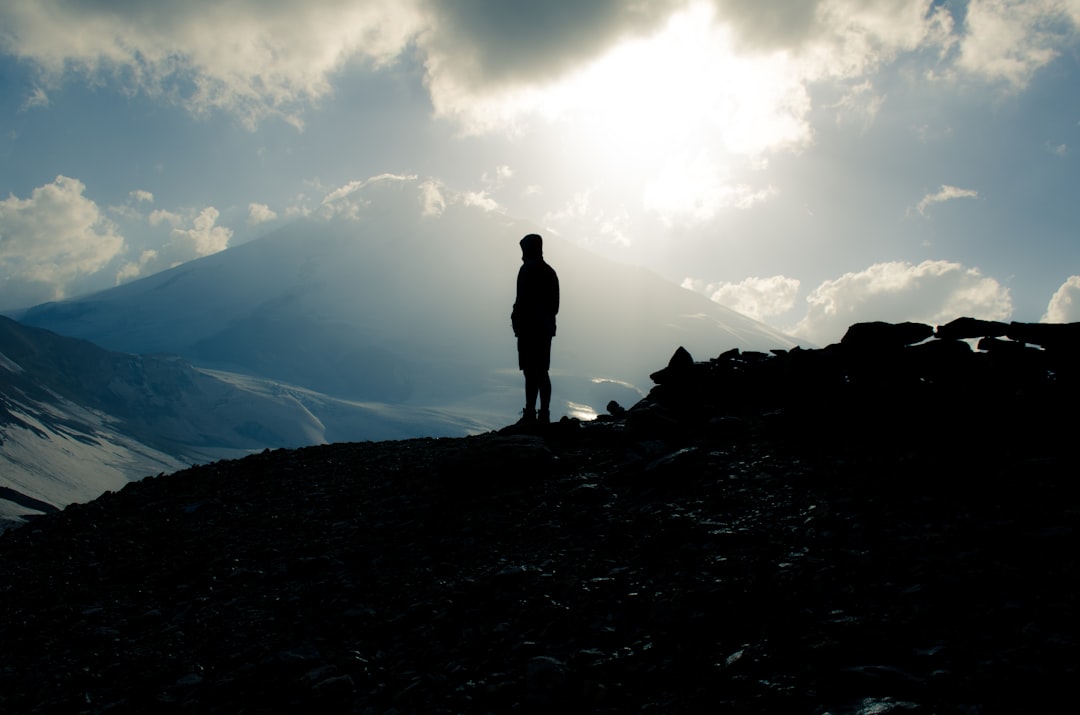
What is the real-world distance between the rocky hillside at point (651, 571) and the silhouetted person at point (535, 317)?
226cm

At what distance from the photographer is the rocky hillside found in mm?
4621

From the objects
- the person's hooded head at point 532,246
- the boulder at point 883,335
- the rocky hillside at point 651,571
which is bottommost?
the rocky hillside at point 651,571

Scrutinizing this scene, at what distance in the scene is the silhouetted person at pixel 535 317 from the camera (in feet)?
46.4

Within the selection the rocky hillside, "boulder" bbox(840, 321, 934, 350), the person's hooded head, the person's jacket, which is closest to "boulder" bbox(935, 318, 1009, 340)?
the rocky hillside

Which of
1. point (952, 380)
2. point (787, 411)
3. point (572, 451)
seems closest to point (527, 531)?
point (572, 451)

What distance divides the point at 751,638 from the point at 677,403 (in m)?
8.07

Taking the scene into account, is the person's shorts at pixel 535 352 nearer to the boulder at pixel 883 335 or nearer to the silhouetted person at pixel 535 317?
the silhouetted person at pixel 535 317

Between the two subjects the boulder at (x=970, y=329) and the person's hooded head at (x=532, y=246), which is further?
the person's hooded head at (x=532, y=246)

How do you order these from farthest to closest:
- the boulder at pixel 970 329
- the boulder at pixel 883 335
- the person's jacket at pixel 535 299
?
the person's jacket at pixel 535 299, the boulder at pixel 883 335, the boulder at pixel 970 329

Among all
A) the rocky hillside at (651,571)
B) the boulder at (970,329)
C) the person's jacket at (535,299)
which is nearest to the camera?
the rocky hillside at (651,571)

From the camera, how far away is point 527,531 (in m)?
8.65

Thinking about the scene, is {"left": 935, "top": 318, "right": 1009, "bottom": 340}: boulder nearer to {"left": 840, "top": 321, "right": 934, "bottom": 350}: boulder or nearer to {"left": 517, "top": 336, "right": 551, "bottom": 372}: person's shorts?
{"left": 840, "top": 321, "right": 934, "bottom": 350}: boulder

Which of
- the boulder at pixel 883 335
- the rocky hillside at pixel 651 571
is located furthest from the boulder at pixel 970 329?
the boulder at pixel 883 335

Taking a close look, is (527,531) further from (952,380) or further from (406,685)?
(952,380)
